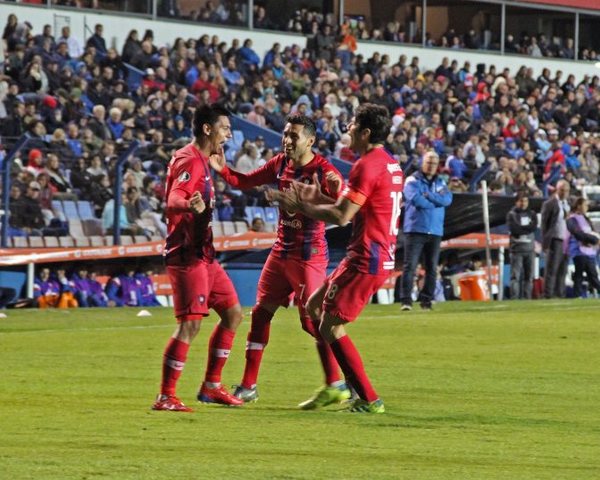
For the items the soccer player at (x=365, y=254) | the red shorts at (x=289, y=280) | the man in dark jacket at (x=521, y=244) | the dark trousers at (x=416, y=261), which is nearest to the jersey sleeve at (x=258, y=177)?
the red shorts at (x=289, y=280)

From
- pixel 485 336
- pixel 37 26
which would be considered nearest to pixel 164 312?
pixel 485 336

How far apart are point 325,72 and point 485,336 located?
18357 mm

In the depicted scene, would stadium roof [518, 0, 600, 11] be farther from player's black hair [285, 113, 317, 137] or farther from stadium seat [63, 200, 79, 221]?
player's black hair [285, 113, 317, 137]

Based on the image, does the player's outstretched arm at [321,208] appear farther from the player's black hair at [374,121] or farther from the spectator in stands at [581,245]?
the spectator in stands at [581,245]

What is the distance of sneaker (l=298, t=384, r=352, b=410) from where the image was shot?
10.7 metres

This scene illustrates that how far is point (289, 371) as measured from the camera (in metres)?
13.5

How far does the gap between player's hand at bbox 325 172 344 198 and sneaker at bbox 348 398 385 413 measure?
148cm

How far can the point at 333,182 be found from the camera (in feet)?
35.7

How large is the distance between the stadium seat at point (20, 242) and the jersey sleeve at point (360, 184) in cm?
1283

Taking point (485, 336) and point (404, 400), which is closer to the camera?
point (404, 400)

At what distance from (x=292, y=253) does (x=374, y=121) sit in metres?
1.48

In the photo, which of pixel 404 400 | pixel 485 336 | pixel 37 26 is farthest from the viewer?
pixel 37 26

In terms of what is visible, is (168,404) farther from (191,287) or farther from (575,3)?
(575,3)

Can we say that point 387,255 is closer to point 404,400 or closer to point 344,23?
point 404,400
